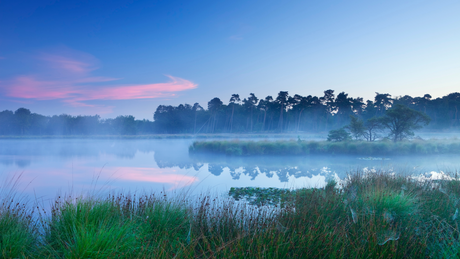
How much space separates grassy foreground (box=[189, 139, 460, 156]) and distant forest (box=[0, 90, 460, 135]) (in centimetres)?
2794

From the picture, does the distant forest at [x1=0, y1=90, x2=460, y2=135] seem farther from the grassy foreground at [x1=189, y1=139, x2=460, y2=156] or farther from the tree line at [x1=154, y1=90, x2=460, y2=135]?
the grassy foreground at [x1=189, y1=139, x2=460, y2=156]

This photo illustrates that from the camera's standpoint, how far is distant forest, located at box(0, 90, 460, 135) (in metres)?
46.5

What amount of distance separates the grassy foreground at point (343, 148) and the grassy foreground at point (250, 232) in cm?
1411

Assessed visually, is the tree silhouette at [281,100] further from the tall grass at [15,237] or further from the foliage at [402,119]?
the tall grass at [15,237]

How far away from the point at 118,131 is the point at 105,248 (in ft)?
181

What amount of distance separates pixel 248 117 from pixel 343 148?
118ft

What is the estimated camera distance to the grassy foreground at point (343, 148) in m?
17.7

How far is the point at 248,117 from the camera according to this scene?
54.2 m

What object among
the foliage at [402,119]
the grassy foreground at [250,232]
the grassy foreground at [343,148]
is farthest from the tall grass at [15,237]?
the foliage at [402,119]

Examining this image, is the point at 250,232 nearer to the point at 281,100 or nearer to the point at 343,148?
the point at 343,148

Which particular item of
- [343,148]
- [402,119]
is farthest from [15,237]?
[402,119]

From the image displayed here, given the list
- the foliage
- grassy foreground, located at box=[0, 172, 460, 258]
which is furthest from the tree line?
grassy foreground, located at box=[0, 172, 460, 258]

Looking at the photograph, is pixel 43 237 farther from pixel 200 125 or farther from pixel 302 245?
pixel 200 125

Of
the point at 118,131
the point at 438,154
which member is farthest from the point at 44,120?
the point at 438,154
